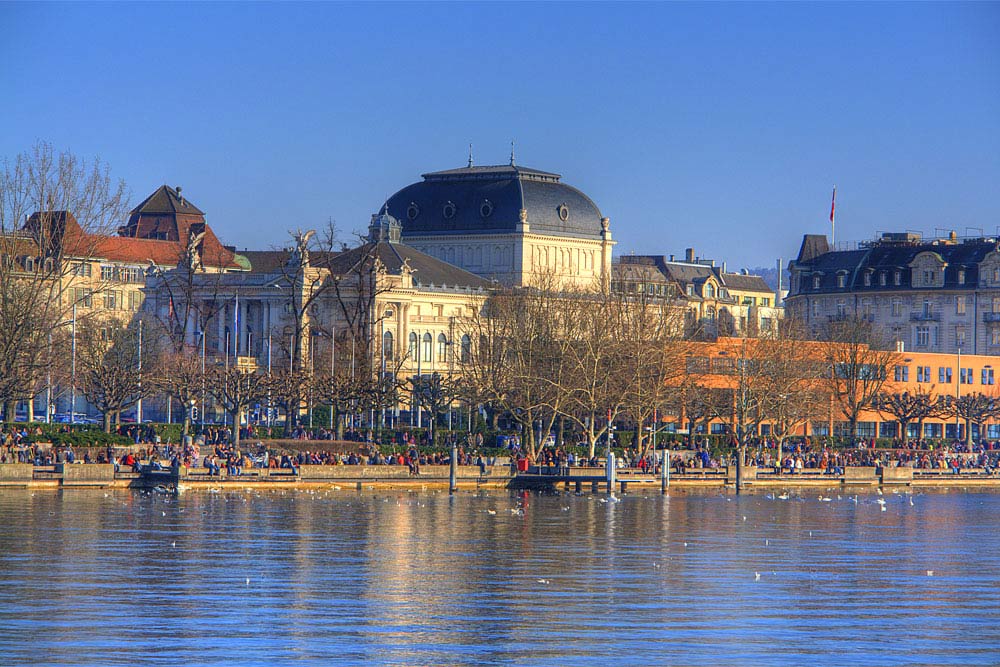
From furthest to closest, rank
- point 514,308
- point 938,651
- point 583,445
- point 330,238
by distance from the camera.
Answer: point 330,238, point 514,308, point 583,445, point 938,651

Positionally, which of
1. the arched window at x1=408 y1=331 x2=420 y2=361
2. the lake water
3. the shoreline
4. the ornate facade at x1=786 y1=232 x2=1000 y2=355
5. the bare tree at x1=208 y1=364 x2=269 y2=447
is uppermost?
the ornate facade at x1=786 y1=232 x2=1000 y2=355

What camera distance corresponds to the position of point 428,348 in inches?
6870

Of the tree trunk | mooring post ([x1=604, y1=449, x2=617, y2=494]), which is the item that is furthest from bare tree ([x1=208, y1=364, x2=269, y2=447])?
mooring post ([x1=604, y1=449, x2=617, y2=494])

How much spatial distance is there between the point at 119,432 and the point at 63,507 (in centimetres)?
2587

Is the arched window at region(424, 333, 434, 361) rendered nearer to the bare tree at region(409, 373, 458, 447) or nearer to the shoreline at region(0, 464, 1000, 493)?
the bare tree at region(409, 373, 458, 447)

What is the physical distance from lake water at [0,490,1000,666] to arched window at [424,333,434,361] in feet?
272

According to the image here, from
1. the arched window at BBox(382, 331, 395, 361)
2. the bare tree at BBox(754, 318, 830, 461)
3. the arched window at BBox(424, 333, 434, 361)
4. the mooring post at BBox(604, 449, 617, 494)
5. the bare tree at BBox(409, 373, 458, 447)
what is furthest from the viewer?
the arched window at BBox(424, 333, 434, 361)

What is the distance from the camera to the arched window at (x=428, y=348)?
6845 inches

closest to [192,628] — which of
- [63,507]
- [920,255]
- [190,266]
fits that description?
[63,507]

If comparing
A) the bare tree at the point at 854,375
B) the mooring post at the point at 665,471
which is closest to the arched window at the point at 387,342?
the bare tree at the point at 854,375

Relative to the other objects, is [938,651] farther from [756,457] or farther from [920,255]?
[920,255]

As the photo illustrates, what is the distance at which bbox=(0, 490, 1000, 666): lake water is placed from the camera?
45.8 metres

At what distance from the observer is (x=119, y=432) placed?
105 metres

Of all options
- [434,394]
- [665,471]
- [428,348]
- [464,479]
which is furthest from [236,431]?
[428,348]
